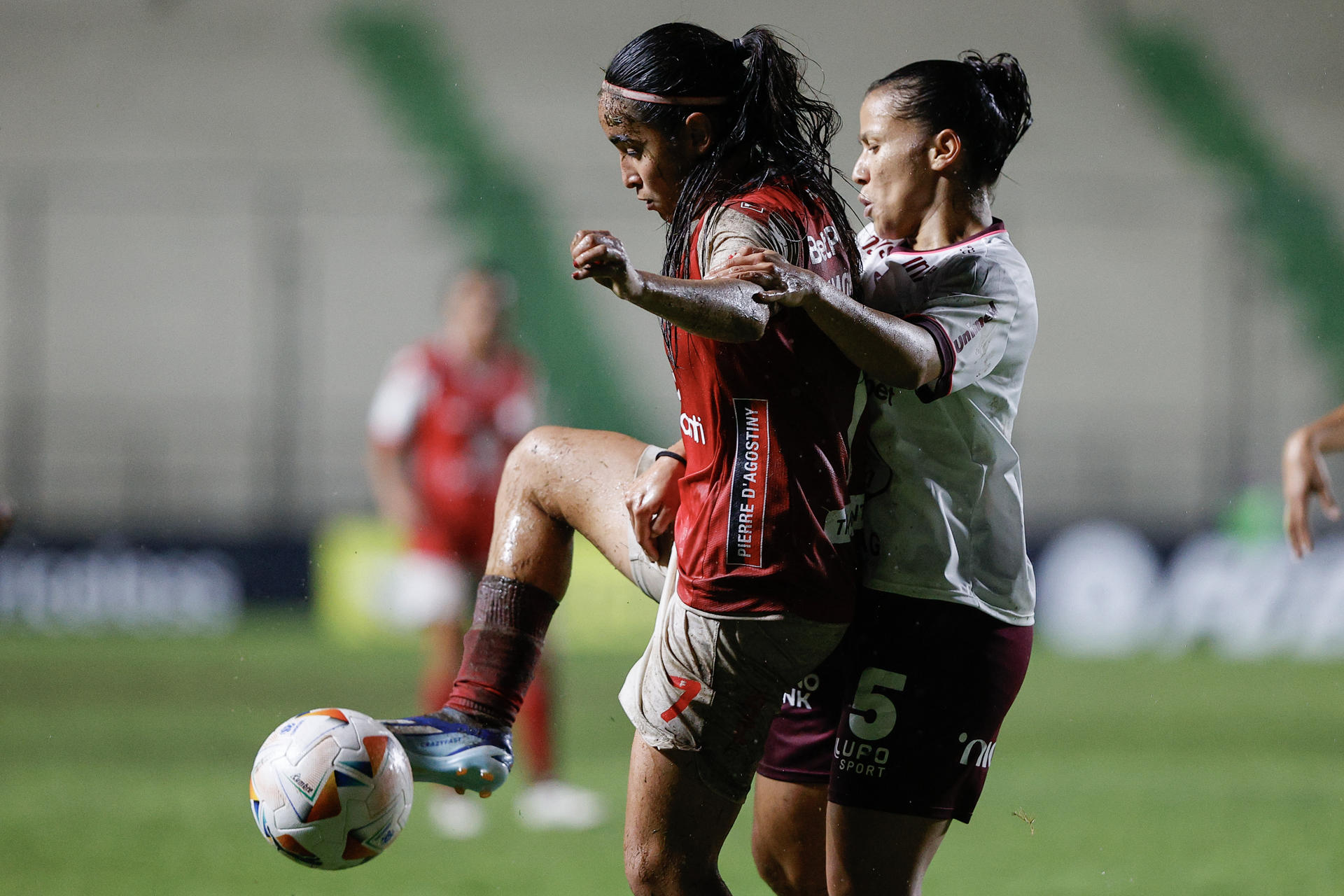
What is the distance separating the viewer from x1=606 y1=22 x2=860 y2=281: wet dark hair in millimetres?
2236

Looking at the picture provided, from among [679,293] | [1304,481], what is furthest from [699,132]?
[1304,481]

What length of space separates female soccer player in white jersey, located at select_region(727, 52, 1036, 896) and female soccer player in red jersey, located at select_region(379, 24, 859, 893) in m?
0.14

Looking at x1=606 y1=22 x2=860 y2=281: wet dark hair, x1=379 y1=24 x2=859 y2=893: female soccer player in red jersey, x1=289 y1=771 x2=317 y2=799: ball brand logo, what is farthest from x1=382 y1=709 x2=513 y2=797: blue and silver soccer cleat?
x1=606 y1=22 x2=860 y2=281: wet dark hair

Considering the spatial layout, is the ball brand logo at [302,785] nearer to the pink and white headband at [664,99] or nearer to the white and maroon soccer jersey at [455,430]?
the pink and white headband at [664,99]

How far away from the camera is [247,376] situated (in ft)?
42.6

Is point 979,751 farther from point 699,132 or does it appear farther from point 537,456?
point 699,132

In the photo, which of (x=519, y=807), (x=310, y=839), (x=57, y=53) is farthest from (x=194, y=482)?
(x=310, y=839)

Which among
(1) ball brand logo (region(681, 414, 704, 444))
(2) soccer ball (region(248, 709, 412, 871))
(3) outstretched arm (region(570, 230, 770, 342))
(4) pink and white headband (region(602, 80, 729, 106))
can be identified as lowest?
(2) soccer ball (region(248, 709, 412, 871))

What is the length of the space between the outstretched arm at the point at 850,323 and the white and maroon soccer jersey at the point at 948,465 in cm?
24

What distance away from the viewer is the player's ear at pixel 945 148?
2.43m

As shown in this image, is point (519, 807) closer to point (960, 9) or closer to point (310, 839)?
point (310, 839)

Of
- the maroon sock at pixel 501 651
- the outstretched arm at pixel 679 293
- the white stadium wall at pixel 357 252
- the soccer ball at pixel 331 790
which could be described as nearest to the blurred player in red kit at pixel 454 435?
the maroon sock at pixel 501 651

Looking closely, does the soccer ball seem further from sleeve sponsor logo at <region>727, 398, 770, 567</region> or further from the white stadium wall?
the white stadium wall

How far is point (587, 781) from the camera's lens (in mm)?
5852
